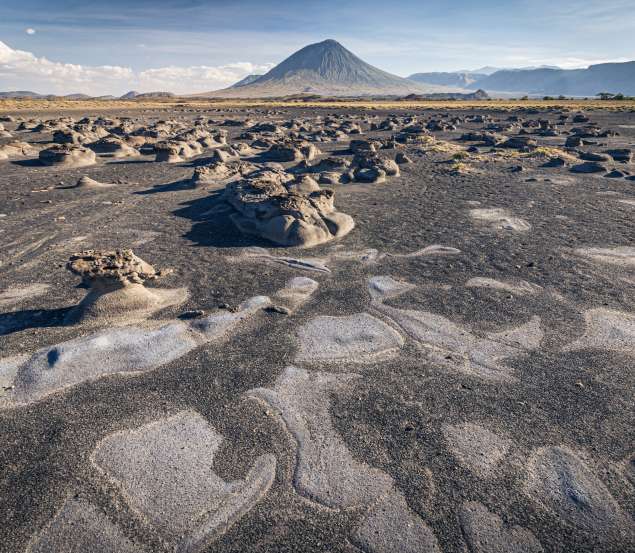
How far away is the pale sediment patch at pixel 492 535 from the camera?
4.28 metres

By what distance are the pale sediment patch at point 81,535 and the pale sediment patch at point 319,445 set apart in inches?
77.7

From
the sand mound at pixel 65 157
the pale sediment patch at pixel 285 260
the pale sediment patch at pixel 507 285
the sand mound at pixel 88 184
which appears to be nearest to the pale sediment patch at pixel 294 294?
the pale sediment patch at pixel 285 260

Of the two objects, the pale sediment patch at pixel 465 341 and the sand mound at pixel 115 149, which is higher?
the sand mound at pixel 115 149

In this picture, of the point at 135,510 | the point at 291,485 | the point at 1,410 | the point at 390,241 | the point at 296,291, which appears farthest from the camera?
the point at 390,241

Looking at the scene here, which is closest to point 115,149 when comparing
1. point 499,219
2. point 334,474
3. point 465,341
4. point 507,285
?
point 499,219

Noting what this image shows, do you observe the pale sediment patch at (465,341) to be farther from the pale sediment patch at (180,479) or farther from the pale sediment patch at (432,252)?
the pale sediment patch at (180,479)

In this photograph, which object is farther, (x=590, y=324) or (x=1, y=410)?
(x=590, y=324)

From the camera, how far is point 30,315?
856 centimetres

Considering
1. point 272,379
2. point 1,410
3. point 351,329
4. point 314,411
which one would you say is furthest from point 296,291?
point 1,410

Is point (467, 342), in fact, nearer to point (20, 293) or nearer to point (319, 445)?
point (319, 445)

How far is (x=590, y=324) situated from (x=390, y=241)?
6.07 meters

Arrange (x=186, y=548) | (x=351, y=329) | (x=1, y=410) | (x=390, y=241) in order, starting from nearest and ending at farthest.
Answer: (x=186, y=548), (x=1, y=410), (x=351, y=329), (x=390, y=241)

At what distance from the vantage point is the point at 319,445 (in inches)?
219

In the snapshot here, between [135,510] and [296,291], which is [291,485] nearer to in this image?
→ [135,510]
